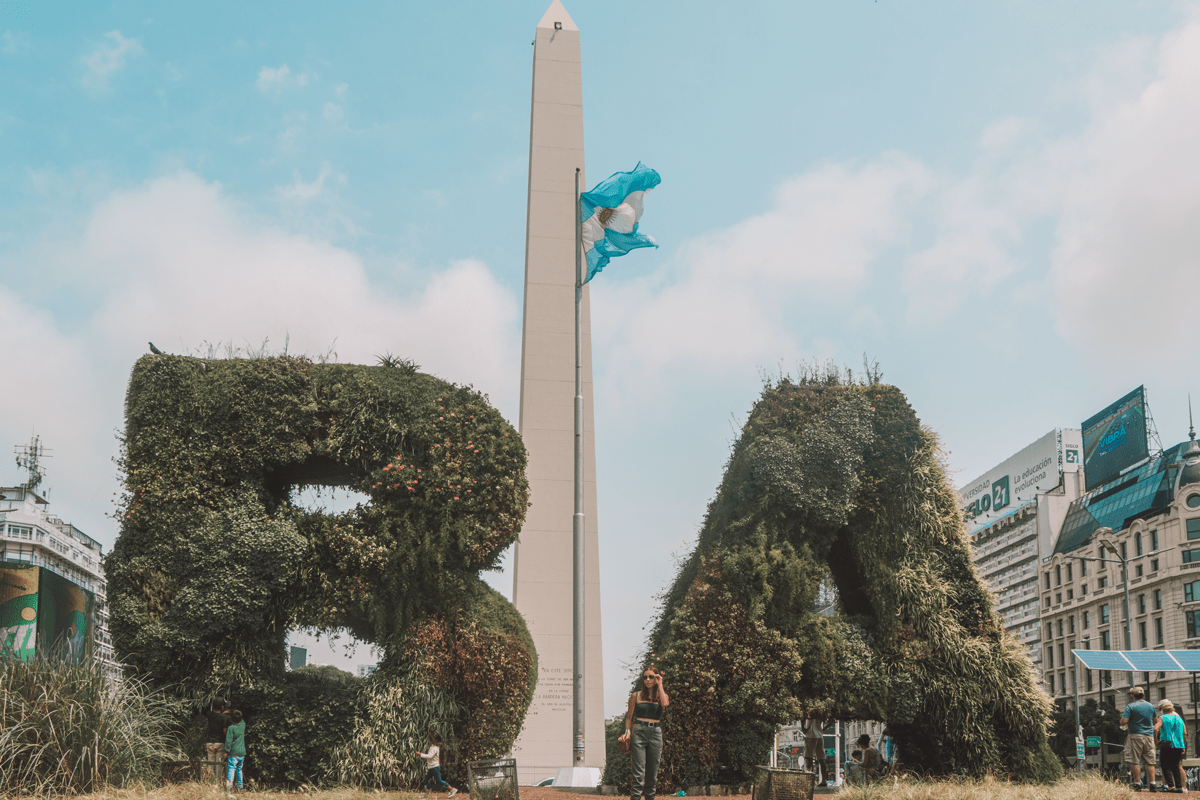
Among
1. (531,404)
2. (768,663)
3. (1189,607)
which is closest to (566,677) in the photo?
(531,404)

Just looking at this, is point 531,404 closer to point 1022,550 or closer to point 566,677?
point 566,677

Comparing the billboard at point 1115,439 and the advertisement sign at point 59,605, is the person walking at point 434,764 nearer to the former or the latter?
the advertisement sign at point 59,605

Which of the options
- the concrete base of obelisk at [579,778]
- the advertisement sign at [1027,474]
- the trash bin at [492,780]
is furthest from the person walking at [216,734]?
the advertisement sign at [1027,474]

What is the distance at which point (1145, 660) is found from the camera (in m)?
21.6

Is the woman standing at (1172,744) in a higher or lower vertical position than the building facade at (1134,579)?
lower

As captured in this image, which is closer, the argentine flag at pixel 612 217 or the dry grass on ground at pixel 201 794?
the dry grass on ground at pixel 201 794

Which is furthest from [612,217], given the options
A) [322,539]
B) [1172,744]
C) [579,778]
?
[1172,744]

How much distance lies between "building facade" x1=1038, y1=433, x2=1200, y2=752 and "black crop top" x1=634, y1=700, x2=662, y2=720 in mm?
56907

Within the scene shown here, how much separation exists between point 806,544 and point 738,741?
3.49 metres

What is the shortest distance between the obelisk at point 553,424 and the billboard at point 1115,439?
195 feet

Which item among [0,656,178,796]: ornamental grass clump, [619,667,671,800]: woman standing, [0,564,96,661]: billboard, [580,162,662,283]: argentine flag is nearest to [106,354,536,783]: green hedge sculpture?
[0,656,178,796]: ornamental grass clump

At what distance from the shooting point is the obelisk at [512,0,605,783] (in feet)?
78.9

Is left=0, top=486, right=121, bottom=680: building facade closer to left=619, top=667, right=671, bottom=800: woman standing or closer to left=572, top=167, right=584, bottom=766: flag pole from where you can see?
left=572, top=167, right=584, bottom=766: flag pole

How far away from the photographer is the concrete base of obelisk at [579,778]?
17859 mm
